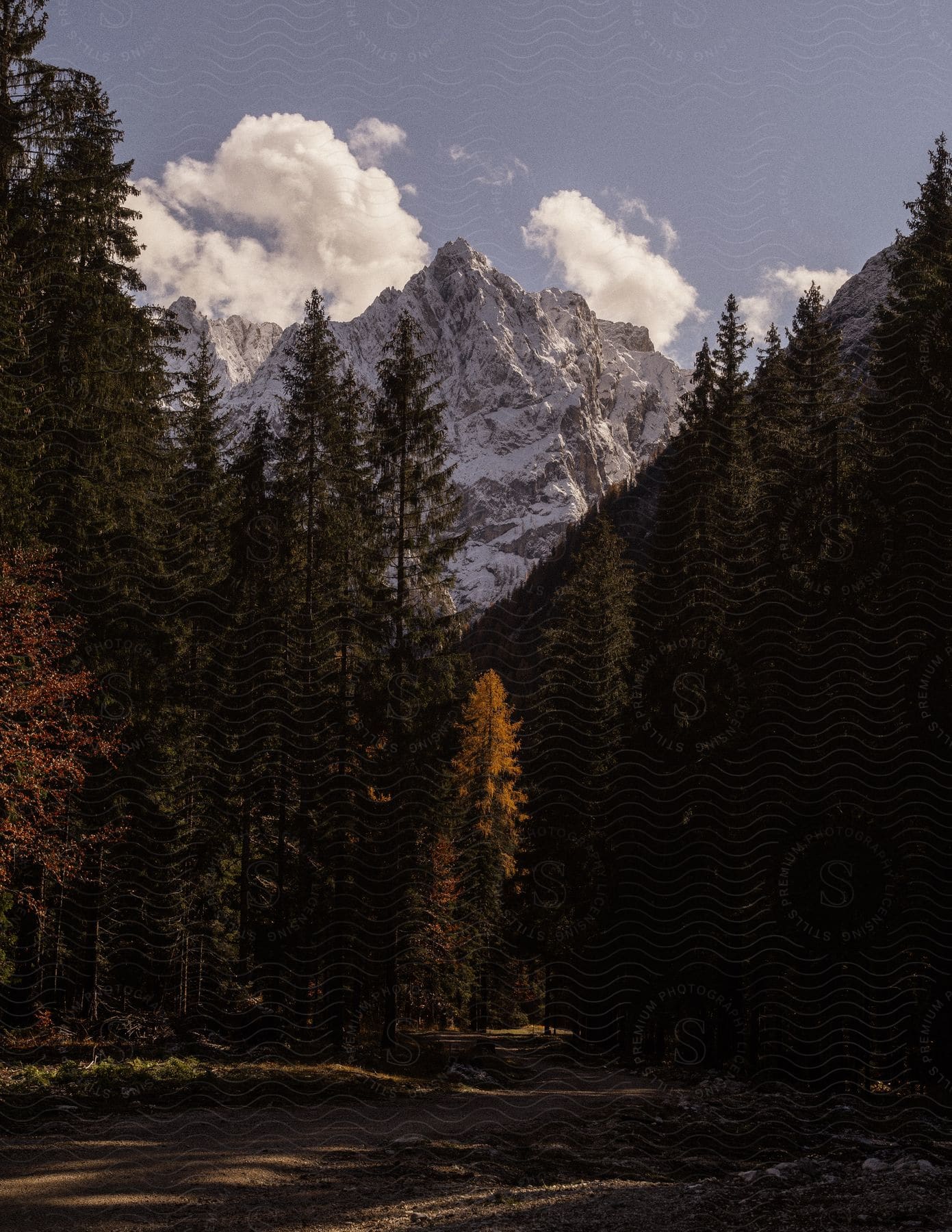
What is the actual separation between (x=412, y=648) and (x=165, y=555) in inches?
256

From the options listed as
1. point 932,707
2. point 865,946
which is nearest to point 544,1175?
point 865,946

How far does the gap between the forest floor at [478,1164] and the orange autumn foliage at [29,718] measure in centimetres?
366

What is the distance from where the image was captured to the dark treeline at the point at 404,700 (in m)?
15.4

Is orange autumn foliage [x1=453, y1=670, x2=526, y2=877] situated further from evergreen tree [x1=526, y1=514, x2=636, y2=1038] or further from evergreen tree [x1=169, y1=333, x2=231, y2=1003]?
evergreen tree [x1=169, y1=333, x2=231, y2=1003]

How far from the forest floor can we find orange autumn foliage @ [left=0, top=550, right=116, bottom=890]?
12.0ft

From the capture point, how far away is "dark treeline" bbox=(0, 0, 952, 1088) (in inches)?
604

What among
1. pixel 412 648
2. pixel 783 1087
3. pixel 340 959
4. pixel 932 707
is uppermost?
pixel 412 648

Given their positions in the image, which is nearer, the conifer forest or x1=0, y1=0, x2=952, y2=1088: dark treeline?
the conifer forest

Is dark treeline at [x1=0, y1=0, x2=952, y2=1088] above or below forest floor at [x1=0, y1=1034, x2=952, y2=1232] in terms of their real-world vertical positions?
above

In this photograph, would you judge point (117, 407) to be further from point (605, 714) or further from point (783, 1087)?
point (783, 1087)

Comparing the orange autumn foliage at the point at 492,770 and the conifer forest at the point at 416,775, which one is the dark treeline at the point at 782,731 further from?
the orange autumn foliage at the point at 492,770

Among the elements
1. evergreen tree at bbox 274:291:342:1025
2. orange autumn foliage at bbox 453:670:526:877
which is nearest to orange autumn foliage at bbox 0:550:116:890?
evergreen tree at bbox 274:291:342:1025

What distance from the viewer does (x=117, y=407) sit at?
19.4 m

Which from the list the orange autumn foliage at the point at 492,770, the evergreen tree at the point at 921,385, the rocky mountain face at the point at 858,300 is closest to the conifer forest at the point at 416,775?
the evergreen tree at the point at 921,385
